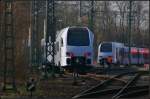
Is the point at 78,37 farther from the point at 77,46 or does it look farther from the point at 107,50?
the point at 107,50

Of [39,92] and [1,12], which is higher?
[1,12]

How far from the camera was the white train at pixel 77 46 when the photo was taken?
31.7 m

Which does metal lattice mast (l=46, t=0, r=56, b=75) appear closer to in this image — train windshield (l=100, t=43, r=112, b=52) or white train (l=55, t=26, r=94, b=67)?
white train (l=55, t=26, r=94, b=67)

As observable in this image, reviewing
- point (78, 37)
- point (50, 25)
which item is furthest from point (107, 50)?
point (50, 25)

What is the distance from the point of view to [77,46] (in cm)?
3197

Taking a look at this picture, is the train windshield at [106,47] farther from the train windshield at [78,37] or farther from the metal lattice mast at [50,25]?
the metal lattice mast at [50,25]

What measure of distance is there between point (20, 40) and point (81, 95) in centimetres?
1331

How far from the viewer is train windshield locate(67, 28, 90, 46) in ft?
104

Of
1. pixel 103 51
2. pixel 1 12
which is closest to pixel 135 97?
pixel 1 12

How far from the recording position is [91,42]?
32062mm

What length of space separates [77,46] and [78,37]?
Result: 1.92 feet

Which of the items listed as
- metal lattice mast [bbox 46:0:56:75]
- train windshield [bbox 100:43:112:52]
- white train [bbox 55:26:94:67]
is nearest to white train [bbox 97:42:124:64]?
train windshield [bbox 100:43:112:52]

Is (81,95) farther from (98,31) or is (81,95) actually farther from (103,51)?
(98,31)

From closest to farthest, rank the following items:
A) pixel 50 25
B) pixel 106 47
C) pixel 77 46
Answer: pixel 50 25
pixel 77 46
pixel 106 47
